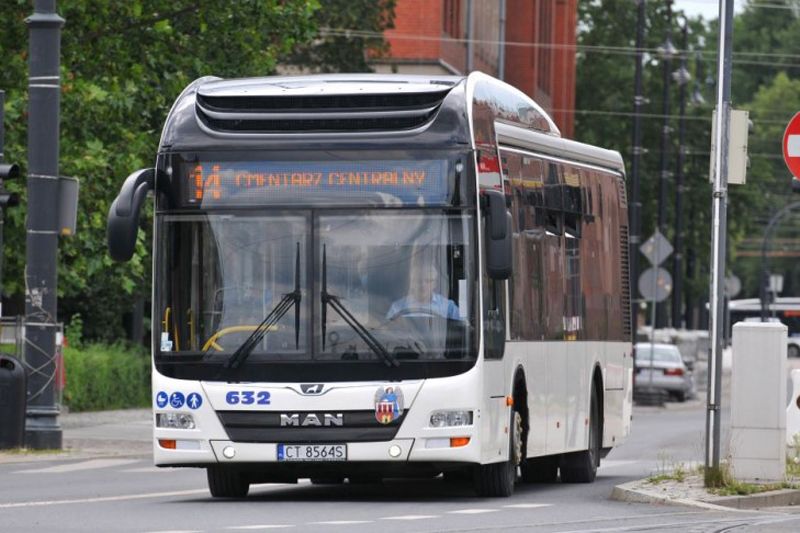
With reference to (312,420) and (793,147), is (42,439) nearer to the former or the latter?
(312,420)

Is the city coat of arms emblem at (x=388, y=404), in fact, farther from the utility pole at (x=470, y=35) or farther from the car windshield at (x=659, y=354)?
the utility pole at (x=470, y=35)

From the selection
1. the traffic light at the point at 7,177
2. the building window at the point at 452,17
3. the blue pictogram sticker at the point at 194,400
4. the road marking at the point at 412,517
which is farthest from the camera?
the building window at the point at 452,17

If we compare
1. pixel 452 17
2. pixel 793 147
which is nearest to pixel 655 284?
pixel 452 17

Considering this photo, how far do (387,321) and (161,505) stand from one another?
7.12 feet

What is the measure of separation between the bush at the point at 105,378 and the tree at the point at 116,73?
200 centimetres

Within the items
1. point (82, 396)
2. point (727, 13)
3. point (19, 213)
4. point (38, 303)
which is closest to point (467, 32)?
point (82, 396)

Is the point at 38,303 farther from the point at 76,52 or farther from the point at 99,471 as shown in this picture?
the point at 76,52

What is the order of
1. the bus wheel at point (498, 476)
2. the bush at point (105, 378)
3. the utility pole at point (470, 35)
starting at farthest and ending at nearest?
the utility pole at point (470, 35) → the bush at point (105, 378) → the bus wheel at point (498, 476)

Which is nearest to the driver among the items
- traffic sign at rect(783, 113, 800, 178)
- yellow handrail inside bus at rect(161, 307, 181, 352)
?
yellow handrail inside bus at rect(161, 307, 181, 352)

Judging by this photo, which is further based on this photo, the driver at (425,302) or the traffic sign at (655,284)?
the traffic sign at (655,284)

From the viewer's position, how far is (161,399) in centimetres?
1652

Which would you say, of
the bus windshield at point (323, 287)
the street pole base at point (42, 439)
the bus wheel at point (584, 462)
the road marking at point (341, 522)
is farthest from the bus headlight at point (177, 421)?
the street pole base at point (42, 439)

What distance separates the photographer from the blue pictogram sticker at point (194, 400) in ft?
53.8

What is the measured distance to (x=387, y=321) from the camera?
16312 mm
